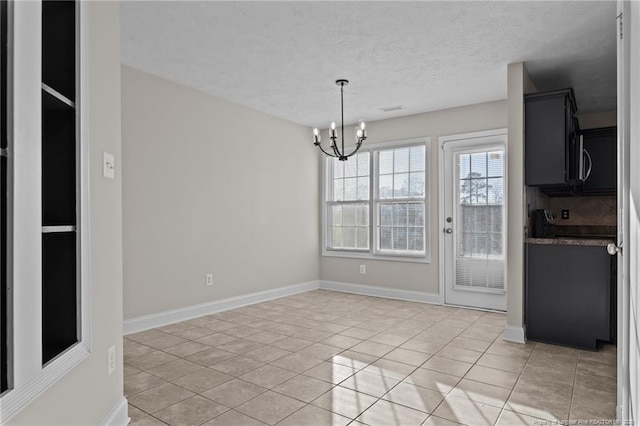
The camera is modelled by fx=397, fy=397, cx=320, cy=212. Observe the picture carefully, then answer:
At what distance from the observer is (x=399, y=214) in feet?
18.4

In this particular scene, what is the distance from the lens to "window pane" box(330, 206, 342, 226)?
6250 millimetres

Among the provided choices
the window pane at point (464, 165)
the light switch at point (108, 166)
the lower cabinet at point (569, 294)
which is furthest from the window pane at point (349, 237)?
the light switch at point (108, 166)

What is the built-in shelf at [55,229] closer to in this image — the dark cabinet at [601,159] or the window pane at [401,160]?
the window pane at [401,160]

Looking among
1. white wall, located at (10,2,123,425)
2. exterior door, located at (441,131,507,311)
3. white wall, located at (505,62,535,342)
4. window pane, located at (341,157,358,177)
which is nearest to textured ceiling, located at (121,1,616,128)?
white wall, located at (505,62,535,342)

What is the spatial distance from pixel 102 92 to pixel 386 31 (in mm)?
2069

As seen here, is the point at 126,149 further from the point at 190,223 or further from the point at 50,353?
the point at 50,353

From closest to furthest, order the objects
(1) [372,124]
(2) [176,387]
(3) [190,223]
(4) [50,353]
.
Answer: (4) [50,353] → (2) [176,387] → (3) [190,223] → (1) [372,124]

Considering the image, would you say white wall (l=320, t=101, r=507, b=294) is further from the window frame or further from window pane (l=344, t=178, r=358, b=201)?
the window frame

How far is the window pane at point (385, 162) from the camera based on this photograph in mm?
5686

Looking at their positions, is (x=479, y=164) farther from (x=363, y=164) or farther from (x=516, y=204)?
(x=363, y=164)

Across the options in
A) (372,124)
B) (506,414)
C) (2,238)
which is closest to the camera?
(2,238)

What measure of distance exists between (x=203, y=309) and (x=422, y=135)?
3.55 meters

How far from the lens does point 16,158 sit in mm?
1177

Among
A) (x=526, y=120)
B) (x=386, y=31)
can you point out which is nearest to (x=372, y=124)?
(x=526, y=120)
